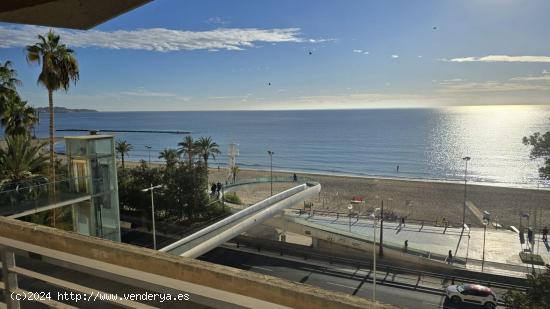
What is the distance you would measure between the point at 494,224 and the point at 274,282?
1313 inches

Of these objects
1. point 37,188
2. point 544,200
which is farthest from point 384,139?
point 37,188

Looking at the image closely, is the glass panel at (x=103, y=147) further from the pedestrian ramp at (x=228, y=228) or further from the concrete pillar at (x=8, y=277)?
the concrete pillar at (x=8, y=277)

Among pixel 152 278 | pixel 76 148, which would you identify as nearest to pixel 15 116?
pixel 76 148

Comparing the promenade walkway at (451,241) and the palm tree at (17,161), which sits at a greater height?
the palm tree at (17,161)

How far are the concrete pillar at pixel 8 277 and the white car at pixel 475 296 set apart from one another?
1521cm

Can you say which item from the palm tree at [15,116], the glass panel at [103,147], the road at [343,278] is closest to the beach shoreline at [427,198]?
the road at [343,278]

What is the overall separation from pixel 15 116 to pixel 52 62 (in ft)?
13.4

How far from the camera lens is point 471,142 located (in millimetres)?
87562

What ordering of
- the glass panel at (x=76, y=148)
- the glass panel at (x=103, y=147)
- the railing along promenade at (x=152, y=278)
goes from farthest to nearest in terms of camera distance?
the glass panel at (x=103, y=147) < the glass panel at (x=76, y=148) < the railing along promenade at (x=152, y=278)

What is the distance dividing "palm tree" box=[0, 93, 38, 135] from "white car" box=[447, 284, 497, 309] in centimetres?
1847

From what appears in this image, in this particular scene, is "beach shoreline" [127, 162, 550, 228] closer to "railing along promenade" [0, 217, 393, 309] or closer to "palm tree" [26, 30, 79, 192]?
"palm tree" [26, 30, 79, 192]

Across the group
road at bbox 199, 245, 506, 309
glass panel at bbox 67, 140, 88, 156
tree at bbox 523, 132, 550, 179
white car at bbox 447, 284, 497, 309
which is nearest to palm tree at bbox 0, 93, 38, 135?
glass panel at bbox 67, 140, 88, 156

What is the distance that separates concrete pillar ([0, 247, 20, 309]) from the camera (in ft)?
5.46

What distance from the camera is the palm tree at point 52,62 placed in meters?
13.7
